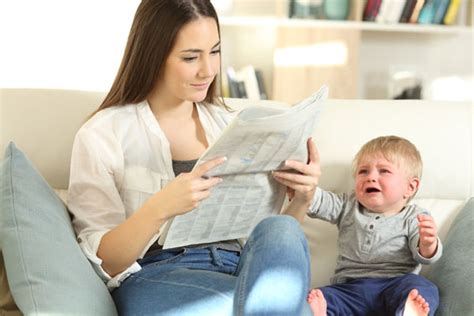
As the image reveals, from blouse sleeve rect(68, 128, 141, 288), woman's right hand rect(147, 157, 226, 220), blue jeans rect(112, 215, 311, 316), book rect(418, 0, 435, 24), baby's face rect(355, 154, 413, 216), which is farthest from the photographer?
book rect(418, 0, 435, 24)

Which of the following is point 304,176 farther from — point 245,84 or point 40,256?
point 245,84

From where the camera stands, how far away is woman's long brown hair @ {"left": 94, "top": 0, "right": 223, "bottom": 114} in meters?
1.83

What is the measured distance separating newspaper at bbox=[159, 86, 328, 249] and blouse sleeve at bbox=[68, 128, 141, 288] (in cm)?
12

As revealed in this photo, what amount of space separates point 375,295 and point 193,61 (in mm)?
668

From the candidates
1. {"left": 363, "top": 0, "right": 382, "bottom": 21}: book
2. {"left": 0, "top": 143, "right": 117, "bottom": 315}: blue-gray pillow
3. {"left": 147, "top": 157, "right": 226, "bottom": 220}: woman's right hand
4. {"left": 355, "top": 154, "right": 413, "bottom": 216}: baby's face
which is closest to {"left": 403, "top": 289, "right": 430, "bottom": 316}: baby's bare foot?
{"left": 355, "top": 154, "right": 413, "bottom": 216}: baby's face

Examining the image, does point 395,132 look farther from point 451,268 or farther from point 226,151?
point 226,151

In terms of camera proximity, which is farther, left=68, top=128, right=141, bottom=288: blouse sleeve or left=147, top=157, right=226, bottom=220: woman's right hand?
left=68, top=128, right=141, bottom=288: blouse sleeve

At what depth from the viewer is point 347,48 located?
3688 mm

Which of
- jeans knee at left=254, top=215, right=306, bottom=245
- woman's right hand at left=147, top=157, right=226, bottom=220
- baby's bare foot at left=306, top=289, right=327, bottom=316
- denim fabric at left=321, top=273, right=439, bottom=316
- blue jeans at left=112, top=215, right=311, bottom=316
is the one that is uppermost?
woman's right hand at left=147, top=157, right=226, bottom=220

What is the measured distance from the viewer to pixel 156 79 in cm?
191

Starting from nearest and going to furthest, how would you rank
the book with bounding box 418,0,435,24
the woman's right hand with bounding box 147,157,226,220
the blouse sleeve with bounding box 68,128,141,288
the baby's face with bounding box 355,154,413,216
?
the woman's right hand with bounding box 147,157,226,220 < the blouse sleeve with bounding box 68,128,141,288 < the baby's face with bounding box 355,154,413,216 < the book with bounding box 418,0,435,24

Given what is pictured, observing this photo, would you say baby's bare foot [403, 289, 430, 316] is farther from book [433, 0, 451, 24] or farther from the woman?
book [433, 0, 451, 24]

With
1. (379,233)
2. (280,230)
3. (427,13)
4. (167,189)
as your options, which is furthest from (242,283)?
(427,13)

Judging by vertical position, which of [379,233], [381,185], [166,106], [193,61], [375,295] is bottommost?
[375,295]
